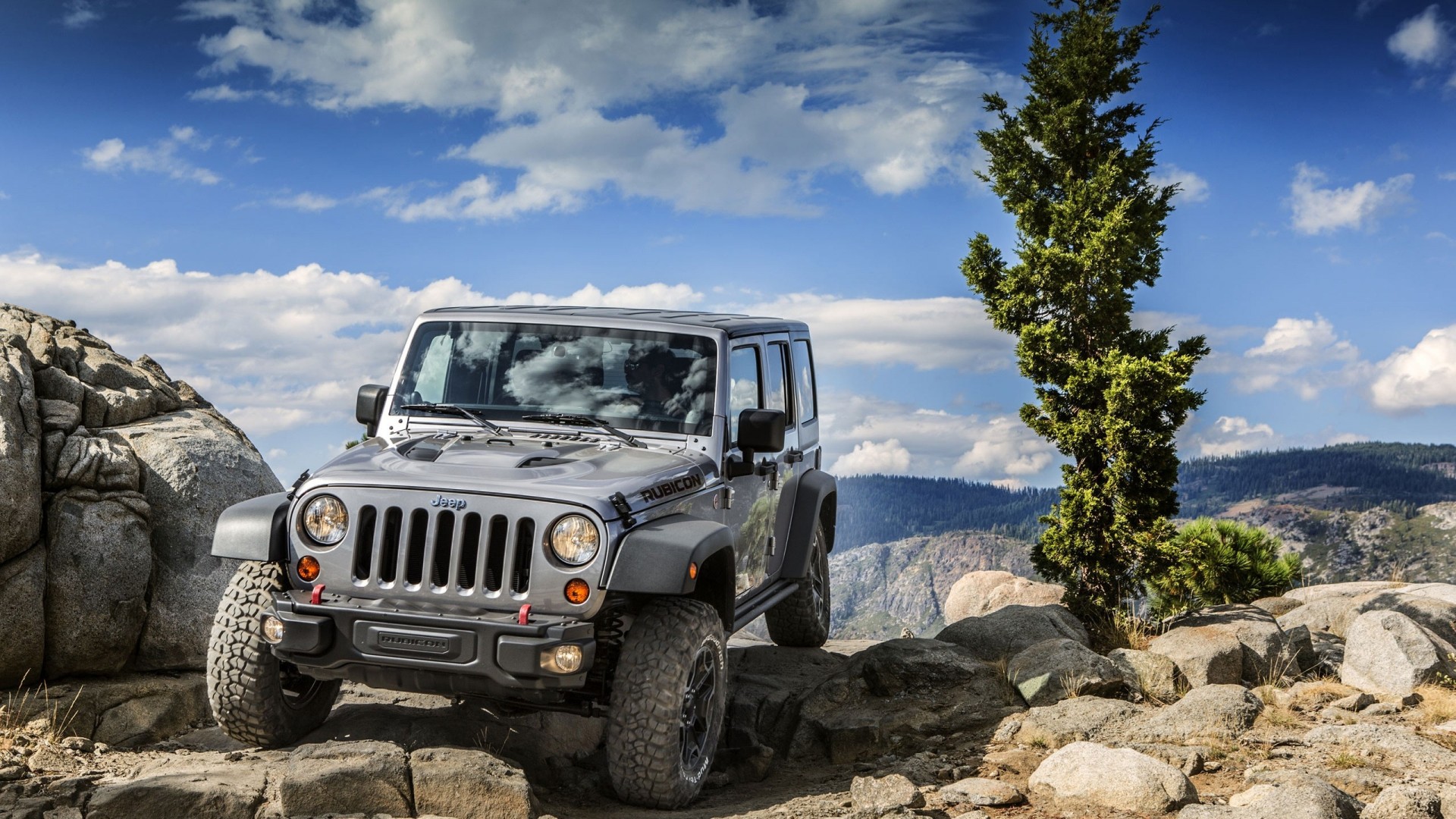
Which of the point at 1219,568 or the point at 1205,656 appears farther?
the point at 1219,568

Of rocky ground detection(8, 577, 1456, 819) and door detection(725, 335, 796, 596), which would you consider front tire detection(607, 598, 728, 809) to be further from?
door detection(725, 335, 796, 596)

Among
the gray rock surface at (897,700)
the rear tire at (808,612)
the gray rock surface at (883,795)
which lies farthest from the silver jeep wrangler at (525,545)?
the rear tire at (808,612)

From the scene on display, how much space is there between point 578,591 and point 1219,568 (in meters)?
9.66

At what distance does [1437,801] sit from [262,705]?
6.92 meters

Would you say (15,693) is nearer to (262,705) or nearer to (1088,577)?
(262,705)

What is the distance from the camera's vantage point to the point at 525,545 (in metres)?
6.50

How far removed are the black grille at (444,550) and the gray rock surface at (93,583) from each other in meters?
4.42

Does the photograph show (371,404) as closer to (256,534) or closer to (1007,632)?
→ (256,534)

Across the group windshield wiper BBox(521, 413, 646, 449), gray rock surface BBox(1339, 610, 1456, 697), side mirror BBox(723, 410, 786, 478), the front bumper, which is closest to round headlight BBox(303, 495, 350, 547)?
the front bumper

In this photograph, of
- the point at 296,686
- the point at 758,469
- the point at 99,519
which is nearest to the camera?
the point at 296,686

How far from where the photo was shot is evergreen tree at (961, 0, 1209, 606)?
12.5 metres

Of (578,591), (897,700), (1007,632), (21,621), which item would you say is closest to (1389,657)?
(1007,632)

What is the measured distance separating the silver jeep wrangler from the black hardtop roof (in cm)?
7

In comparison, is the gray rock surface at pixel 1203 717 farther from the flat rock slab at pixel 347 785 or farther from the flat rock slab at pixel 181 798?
the flat rock slab at pixel 181 798
